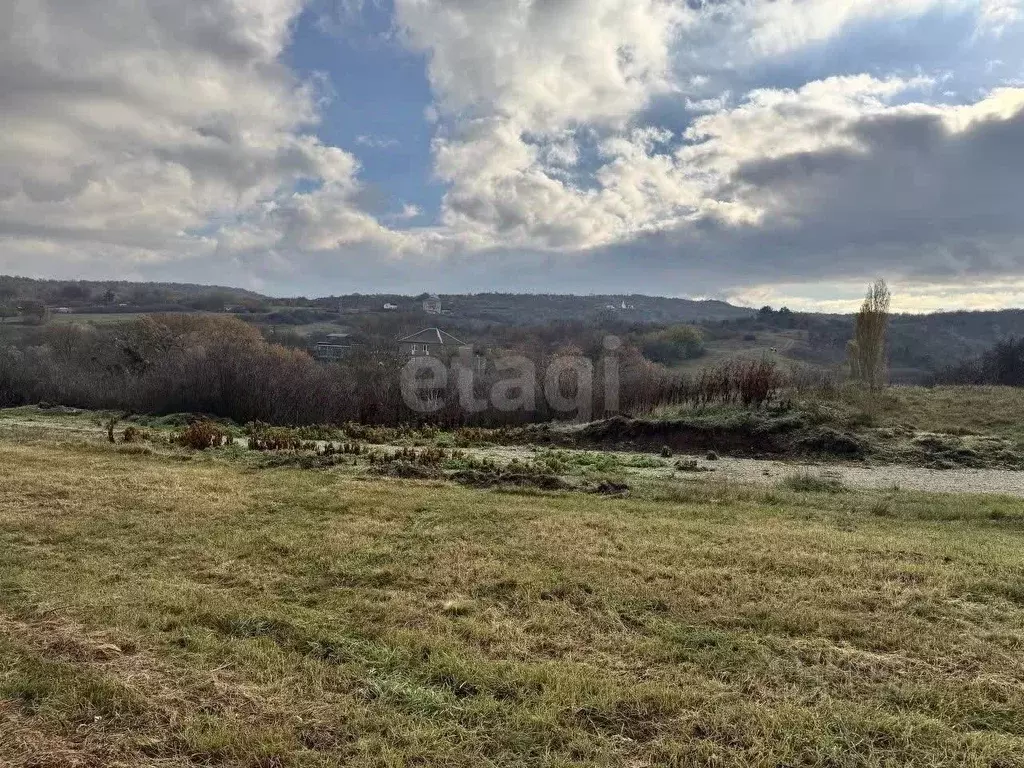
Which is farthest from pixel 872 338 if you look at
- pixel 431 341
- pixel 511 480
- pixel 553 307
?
pixel 553 307

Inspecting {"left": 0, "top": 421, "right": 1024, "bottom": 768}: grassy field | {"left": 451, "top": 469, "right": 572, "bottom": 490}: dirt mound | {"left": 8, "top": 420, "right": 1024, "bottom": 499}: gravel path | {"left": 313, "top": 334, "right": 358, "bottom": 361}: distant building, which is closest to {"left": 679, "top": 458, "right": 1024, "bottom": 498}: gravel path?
{"left": 8, "top": 420, "right": 1024, "bottom": 499}: gravel path

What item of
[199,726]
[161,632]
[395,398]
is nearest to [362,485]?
[161,632]

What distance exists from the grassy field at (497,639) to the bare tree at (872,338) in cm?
1669

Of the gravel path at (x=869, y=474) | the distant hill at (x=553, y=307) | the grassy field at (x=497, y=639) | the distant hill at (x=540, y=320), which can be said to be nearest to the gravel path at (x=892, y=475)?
the gravel path at (x=869, y=474)

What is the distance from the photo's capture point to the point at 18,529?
6.39m

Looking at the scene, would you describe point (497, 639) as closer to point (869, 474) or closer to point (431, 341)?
point (869, 474)

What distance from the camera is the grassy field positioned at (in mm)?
2904

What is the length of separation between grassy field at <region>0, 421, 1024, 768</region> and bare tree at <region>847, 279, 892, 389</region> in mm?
16689

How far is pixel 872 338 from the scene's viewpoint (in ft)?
75.0

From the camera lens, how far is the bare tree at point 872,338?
2258 centimetres

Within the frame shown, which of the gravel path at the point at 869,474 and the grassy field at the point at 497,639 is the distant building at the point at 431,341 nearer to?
the gravel path at the point at 869,474

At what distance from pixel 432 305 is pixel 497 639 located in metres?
101

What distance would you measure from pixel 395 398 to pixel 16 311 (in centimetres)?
5226

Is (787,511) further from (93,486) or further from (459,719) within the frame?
(93,486)
